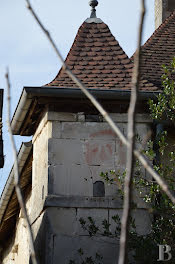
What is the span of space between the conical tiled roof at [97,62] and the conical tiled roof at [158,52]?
34 cm

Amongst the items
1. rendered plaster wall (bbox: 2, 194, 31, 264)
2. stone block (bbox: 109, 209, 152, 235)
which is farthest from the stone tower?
stone block (bbox: 109, 209, 152, 235)

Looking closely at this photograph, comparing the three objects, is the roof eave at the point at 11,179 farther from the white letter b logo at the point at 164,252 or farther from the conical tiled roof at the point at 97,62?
the white letter b logo at the point at 164,252

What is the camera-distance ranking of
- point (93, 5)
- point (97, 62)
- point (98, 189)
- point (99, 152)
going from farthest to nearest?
point (93, 5), point (97, 62), point (99, 152), point (98, 189)

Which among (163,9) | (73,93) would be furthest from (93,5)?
(163,9)

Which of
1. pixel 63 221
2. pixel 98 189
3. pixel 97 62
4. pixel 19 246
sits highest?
pixel 97 62

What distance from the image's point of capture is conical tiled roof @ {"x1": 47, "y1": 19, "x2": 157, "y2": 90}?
327 inches

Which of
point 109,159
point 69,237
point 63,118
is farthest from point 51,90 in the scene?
point 69,237

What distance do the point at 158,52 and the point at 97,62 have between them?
1392mm

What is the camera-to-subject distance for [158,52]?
390 inches

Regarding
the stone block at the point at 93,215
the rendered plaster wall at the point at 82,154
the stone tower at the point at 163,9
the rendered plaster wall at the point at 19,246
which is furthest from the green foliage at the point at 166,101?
the stone tower at the point at 163,9

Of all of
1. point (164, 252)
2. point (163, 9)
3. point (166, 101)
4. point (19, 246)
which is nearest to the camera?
point (164, 252)

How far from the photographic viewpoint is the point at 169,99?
7.47m

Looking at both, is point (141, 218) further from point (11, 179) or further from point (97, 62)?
point (11, 179)

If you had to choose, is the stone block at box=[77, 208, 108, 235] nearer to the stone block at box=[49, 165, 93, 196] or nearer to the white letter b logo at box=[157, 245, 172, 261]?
the stone block at box=[49, 165, 93, 196]
